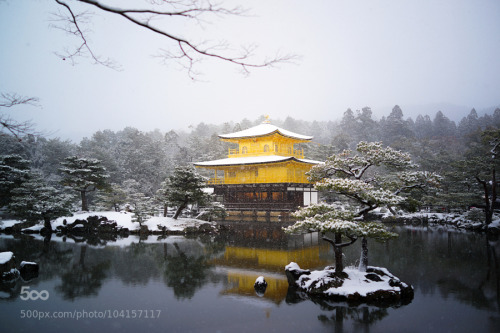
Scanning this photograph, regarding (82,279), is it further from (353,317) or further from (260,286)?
(353,317)

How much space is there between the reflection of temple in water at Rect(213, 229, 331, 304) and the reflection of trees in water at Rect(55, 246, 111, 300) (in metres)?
3.46

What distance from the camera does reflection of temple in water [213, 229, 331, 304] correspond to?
25.7ft

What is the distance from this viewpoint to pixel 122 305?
22.5 ft

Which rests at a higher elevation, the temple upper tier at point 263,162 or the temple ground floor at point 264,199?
the temple upper tier at point 263,162

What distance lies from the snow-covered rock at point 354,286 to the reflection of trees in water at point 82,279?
205 inches

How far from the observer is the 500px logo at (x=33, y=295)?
285 inches

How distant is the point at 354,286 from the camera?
7.22 m

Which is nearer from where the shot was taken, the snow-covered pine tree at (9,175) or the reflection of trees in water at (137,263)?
the reflection of trees in water at (137,263)

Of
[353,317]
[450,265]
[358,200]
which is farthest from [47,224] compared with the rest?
[450,265]

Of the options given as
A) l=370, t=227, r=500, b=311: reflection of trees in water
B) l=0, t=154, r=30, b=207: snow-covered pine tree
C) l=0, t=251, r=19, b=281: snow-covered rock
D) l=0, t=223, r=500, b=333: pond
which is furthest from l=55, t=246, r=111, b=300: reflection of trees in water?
l=0, t=154, r=30, b=207: snow-covered pine tree

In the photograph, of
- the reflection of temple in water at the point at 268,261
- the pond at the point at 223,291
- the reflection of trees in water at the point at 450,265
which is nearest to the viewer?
the pond at the point at 223,291

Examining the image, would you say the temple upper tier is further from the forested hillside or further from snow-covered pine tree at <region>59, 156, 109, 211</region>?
snow-covered pine tree at <region>59, 156, 109, 211</region>

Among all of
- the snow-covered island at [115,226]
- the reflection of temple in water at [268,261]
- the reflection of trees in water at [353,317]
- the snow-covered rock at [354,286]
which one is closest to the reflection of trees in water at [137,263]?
the reflection of temple in water at [268,261]

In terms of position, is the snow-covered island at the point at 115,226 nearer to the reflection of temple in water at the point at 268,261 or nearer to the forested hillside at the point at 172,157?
the forested hillside at the point at 172,157
